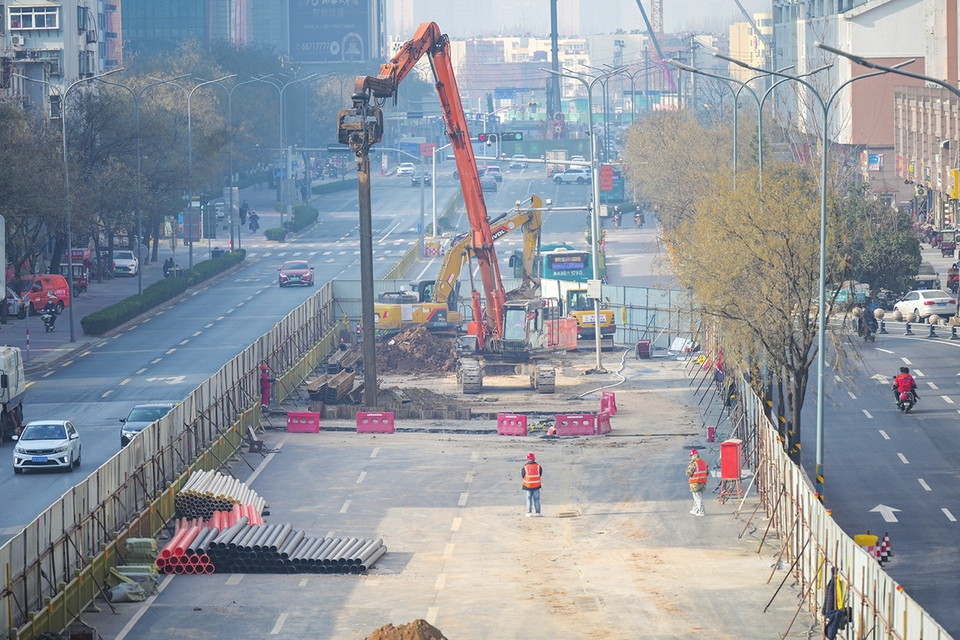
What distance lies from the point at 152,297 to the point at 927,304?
36914 millimetres

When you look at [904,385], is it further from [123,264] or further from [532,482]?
[123,264]

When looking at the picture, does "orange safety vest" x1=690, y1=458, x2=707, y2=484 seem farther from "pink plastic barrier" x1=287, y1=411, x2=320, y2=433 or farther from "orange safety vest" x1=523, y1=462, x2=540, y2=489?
"pink plastic barrier" x1=287, y1=411, x2=320, y2=433

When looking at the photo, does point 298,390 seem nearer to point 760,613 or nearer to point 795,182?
point 795,182

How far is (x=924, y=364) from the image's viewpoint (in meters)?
57.3

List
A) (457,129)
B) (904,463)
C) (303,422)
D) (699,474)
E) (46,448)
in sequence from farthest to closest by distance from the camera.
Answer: (457,129)
(303,422)
(904,463)
(46,448)
(699,474)

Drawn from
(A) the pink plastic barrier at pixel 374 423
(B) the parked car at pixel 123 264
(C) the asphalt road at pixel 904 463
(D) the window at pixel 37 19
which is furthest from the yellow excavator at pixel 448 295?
(D) the window at pixel 37 19

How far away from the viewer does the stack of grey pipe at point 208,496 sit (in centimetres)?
3434

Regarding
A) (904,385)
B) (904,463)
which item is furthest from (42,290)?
(904,463)

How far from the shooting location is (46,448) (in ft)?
133

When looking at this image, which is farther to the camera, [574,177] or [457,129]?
[574,177]

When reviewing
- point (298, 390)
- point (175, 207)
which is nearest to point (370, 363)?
point (298, 390)

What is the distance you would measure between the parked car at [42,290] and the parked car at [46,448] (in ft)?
106

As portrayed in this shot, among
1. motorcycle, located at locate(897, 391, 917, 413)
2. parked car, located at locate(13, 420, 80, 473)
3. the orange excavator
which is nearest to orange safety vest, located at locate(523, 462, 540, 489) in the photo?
parked car, located at locate(13, 420, 80, 473)

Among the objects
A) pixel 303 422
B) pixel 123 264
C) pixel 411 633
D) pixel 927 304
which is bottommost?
pixel 303 422
